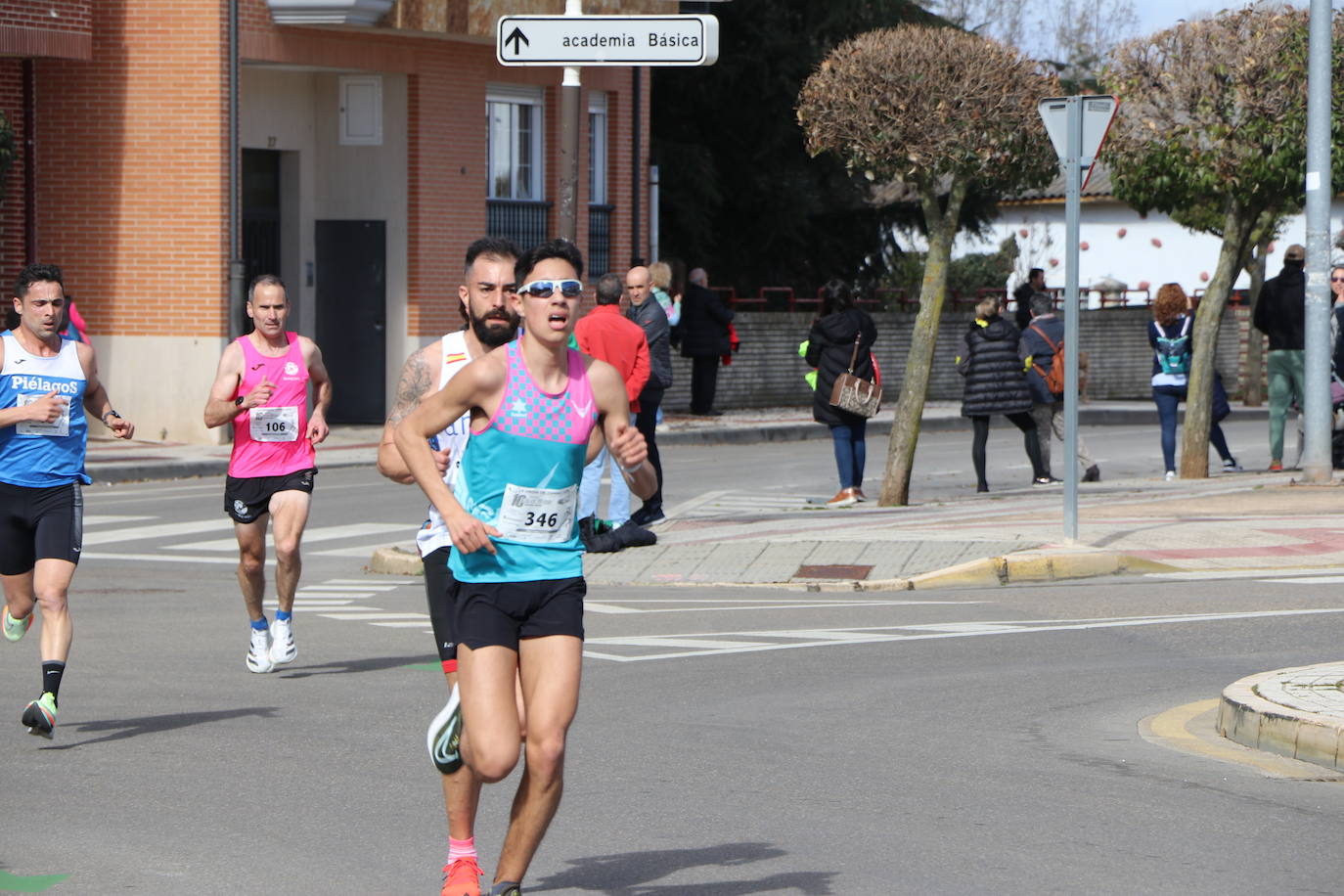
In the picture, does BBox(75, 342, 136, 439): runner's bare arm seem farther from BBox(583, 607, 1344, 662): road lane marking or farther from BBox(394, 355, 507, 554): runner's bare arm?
BBox(394, 355, 507, 554): runner's bare arm

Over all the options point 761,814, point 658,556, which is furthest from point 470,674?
point 658,556

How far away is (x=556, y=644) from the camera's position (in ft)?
18.8

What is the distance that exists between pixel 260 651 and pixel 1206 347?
499 inches

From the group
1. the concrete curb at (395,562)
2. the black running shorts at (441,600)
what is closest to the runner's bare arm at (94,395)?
the black running shorts at (441,600)

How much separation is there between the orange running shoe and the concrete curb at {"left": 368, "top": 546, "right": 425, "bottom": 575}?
861 cm

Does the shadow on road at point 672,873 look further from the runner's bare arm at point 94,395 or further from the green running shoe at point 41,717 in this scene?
the runner's bare arm at point 94,395

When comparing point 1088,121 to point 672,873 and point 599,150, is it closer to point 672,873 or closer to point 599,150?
point 672,873

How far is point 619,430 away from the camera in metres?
5.91

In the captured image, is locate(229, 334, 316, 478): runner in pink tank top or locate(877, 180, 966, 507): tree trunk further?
locate(877, 180, 966, 507): tree trunk

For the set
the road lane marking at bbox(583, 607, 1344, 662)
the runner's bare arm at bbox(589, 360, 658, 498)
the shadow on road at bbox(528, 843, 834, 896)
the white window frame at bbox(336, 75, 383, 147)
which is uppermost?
the white window frame at bbox(336, 75, 383, 147)

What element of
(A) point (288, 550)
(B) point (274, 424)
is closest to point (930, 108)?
(B) point (274, 424)

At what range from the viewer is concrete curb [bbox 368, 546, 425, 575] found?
14586 millimetres

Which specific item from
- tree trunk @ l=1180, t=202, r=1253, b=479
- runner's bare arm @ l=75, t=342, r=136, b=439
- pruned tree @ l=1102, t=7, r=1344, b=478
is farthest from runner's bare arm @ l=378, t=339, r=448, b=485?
tree trunk @ l=1180, t=202, r=1253, b=479

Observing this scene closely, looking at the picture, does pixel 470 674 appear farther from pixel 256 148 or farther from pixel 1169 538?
pixel 256 148
